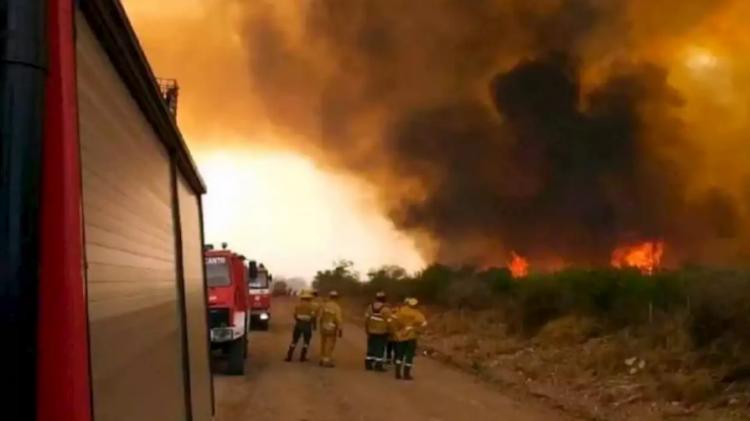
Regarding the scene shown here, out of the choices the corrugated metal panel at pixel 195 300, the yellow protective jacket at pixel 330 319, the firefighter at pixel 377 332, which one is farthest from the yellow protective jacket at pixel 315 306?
the corrugated metal panel at pixel 195 300

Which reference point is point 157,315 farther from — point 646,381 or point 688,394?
point 646,381

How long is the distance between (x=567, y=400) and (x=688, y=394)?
1.88 m

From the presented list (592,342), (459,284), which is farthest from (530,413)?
(459,284)

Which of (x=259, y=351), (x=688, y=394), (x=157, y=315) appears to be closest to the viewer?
(x=157, y=315)

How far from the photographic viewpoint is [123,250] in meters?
2.43

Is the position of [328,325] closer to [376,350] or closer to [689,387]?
[376,350]

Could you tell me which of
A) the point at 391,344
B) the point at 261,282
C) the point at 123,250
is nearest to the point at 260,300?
the point at 261,282

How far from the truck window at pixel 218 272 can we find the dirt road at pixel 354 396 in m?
1.75

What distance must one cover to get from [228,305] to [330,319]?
2.72m

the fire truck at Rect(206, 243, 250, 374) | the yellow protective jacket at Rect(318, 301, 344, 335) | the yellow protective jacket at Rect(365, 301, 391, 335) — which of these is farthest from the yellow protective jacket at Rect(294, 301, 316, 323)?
the fire truck at Rect(206, 243, 250, 374)

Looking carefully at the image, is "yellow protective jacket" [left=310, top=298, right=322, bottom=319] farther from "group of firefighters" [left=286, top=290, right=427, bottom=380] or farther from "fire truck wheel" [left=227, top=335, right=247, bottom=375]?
"fire truck wheel" [left=227, top=335, right=247, bottom=375]

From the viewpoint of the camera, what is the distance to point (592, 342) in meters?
23.4

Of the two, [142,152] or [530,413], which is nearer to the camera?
[142,152]

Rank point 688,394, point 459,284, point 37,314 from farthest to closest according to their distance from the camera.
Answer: point 459,284 → point 688,394 → point 37,314
